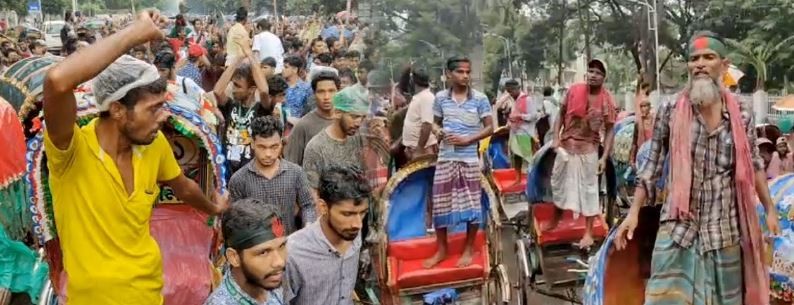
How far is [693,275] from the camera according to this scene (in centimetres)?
497

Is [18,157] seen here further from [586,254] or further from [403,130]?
[586,254]

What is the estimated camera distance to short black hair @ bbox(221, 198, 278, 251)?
3.26 metres

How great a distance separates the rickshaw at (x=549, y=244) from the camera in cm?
704

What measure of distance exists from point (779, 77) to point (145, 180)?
85.4 ft

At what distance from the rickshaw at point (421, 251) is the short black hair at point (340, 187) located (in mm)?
2481

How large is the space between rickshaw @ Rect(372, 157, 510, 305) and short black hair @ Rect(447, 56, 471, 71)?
2.19ft

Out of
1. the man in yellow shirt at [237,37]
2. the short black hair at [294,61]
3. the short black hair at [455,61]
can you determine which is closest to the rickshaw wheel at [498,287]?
the short black hair at [455,61]

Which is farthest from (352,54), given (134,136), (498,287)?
(134,136)

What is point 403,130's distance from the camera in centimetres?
720

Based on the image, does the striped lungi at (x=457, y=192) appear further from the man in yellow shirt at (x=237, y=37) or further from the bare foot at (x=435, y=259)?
the man in yellow shirt at (x=237, y=37)

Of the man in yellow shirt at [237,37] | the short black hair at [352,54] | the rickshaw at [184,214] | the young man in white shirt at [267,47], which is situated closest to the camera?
the rickshaw at [184,214]

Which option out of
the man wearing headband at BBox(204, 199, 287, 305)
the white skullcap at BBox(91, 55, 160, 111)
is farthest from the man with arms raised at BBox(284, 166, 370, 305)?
the white skullcap at BBox(91, 55, 160, 111)

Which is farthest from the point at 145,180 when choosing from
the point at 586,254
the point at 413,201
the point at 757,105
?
the point at 757,105

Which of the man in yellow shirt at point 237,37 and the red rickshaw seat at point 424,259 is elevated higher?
the man in yellow shirt at point 237,37
